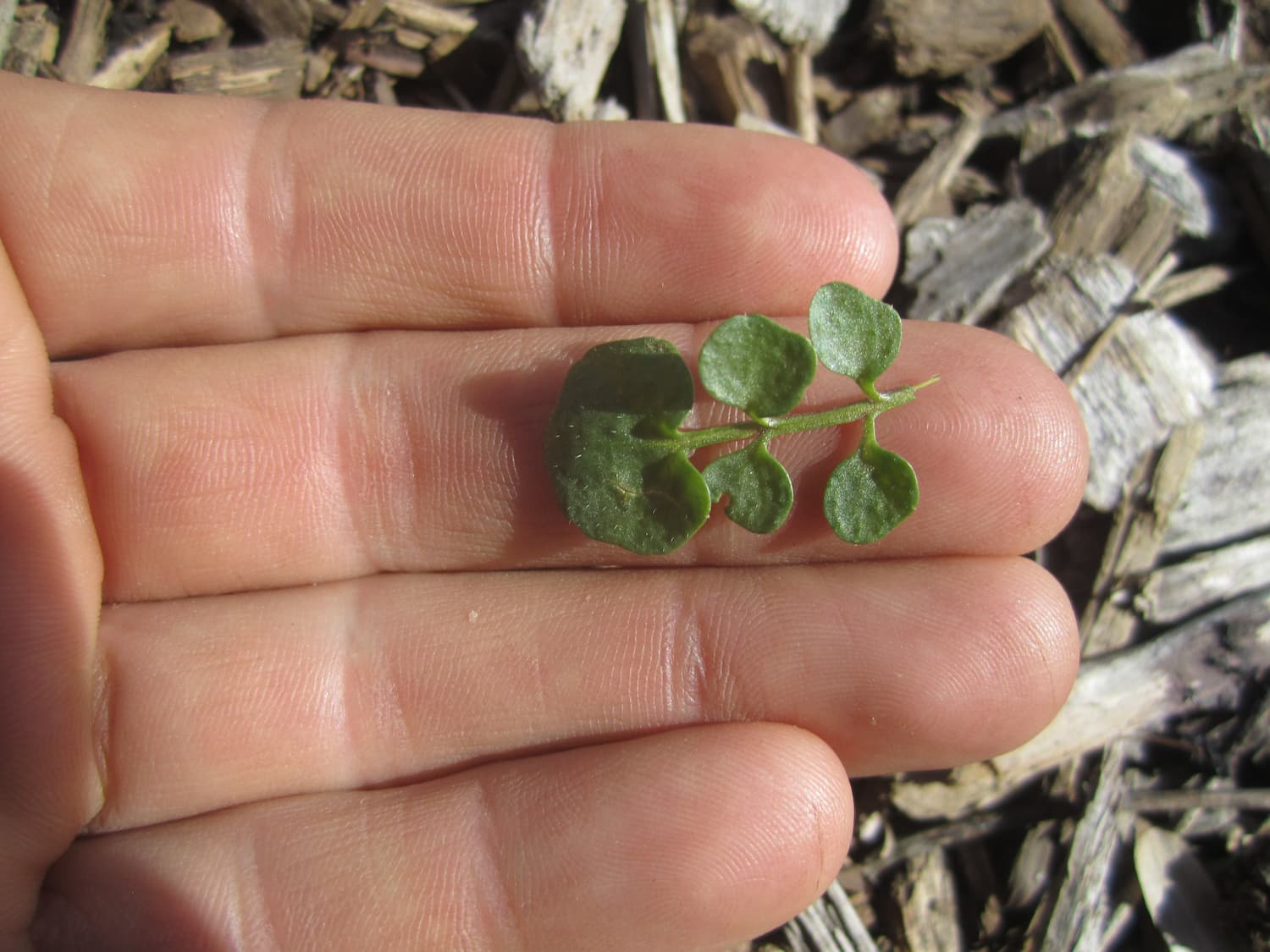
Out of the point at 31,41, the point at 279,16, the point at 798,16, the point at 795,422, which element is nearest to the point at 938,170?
the point at 798,16

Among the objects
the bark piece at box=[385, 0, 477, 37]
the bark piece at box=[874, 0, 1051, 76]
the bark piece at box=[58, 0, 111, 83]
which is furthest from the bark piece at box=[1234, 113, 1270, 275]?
the bark piece at box=[58, 0, 111, 83]

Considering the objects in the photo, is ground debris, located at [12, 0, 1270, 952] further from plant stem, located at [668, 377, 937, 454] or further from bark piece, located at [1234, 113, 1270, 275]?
plant stem, located at [668, 377, 937, 454]

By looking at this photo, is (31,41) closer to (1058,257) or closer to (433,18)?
(433,18)

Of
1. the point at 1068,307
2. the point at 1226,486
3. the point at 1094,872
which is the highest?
the point at 1068,307

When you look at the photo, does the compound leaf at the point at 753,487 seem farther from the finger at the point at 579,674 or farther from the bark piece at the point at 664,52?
the bark piece at the point at 664,52

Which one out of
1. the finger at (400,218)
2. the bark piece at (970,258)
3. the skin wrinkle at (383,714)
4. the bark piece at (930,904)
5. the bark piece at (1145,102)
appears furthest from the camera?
the bark piece at (1145,102)

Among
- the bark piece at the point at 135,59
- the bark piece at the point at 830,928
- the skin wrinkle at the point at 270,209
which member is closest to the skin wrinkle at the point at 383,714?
the skin wrinkle at the point at 270,209
